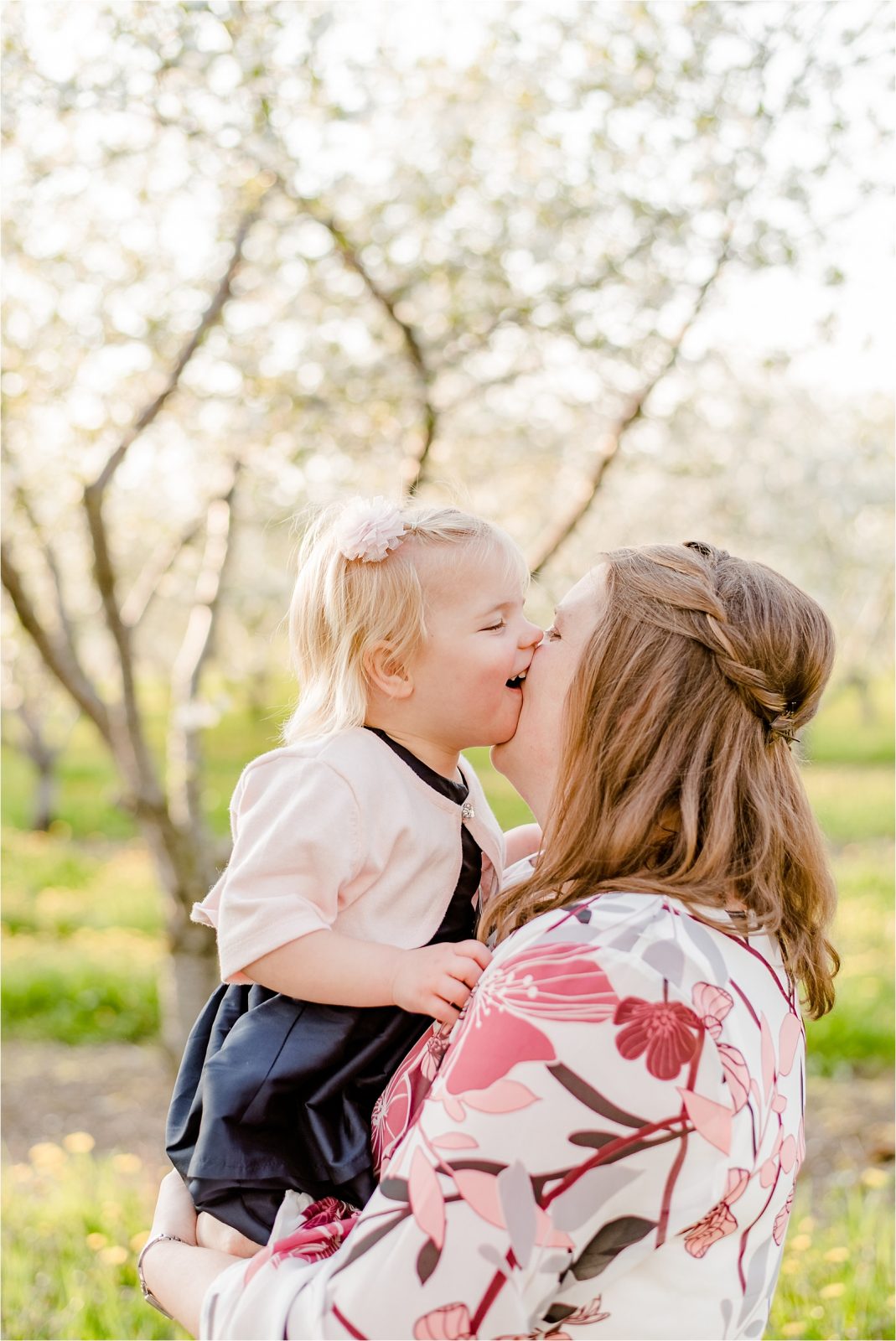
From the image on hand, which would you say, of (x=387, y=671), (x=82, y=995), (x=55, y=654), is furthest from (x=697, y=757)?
(x=82, y=995)

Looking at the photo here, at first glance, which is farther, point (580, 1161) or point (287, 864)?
point (287, 864)

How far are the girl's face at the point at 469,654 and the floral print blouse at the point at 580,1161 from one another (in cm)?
56

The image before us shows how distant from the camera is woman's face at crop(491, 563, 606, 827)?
1.75m

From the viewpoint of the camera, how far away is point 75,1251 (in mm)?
3830

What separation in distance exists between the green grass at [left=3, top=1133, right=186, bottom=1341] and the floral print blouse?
2.24m

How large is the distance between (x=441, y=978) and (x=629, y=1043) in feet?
1.15

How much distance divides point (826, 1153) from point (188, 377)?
4.74 metres

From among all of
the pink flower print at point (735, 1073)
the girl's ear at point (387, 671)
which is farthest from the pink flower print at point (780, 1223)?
the girl's ear at point (387, 671)

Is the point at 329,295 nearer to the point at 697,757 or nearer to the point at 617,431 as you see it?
the point at 617,431

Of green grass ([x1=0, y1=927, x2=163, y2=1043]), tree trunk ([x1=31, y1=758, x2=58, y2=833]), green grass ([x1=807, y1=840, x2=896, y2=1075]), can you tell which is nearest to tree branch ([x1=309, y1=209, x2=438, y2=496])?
green grass ([x1=807, y1=840, x2=896, y2=1075])

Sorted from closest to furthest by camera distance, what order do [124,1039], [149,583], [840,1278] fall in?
1. [840,1278]
2. [149,583]
3. [124,1039]

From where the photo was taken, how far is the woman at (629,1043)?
4.27ft

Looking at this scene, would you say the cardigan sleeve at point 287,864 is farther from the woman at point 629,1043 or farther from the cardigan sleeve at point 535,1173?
the cardigan sleeve at point 535,1173

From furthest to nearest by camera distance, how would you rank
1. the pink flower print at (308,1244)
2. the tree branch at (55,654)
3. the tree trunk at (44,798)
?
the tree trunk at (44,798) < the tree branch at (55,654) < the pink flower print at (308,1244)
